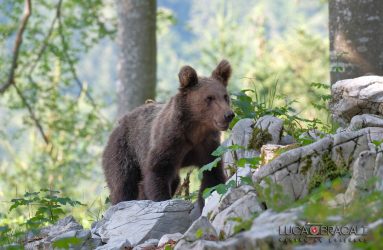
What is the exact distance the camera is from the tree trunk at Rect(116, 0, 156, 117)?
1169 centimetres

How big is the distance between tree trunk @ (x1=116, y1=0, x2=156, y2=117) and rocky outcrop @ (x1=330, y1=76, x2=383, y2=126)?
568 centimetres

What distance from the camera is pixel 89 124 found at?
19188 millimetres

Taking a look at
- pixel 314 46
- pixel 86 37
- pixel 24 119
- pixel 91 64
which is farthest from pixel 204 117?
pixel 91 64

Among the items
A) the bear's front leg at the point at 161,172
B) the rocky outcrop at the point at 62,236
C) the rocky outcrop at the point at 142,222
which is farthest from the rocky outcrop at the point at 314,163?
the bear's front leg at the point at 161,172

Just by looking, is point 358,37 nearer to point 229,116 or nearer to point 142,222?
point 229,116

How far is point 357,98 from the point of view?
6234 millimetres

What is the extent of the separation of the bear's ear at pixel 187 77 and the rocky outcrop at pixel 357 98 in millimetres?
1580

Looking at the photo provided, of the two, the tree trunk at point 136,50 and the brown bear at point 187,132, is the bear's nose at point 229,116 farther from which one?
the tree trunk at point 136,50

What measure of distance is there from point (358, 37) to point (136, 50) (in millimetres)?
5190

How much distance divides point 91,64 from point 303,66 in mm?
103245

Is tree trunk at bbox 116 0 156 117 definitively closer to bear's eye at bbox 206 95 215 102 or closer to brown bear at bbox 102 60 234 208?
brown bear at bbox 102 60 234 208

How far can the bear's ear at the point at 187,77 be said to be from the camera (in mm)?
7187

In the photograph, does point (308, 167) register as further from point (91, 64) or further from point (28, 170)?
point (91, 64)

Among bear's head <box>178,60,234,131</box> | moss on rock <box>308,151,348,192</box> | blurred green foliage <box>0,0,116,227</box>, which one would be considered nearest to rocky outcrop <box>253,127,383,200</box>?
moss on rock <box>308,151,348,192</box>
